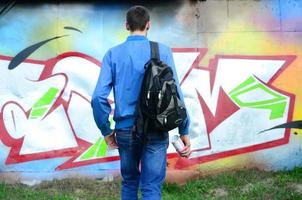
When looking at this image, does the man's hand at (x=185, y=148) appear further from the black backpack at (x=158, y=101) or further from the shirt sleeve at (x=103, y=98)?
the shirt sleeve at (x=103, y=98)

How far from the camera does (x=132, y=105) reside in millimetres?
3898

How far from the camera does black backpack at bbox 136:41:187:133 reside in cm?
375

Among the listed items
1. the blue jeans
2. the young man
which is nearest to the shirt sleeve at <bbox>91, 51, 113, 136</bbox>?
the young man

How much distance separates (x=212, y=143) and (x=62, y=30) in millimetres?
2538

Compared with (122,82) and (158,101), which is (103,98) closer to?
(122,82)

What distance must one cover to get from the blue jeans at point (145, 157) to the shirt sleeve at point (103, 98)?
0.16 metres

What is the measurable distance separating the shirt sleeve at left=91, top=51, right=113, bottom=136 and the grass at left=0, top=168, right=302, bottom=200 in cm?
238

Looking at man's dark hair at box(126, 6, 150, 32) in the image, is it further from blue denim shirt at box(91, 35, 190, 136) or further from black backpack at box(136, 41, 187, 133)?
black backpack at box(136, 41, 187, 133)

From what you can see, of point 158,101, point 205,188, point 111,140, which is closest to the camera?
point 158,101

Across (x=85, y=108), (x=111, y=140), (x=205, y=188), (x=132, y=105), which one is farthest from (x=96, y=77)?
(x=132, y=105)

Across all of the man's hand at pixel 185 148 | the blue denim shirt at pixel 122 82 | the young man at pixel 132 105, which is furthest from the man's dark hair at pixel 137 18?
the man's hand at pixel 185 148

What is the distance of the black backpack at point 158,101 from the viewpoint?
3.75m

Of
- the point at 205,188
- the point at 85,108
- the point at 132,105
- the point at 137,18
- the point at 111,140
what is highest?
the point at 137,18

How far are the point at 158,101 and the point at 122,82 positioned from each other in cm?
35
